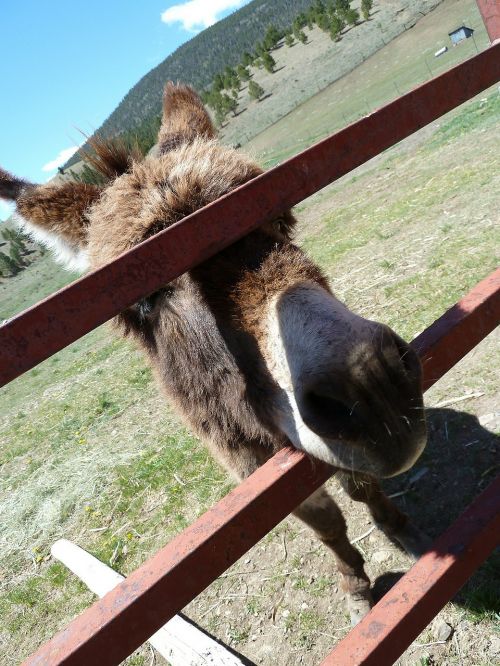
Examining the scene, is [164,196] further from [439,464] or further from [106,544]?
[106,544]

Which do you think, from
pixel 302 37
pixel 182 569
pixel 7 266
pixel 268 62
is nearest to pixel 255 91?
pixel 268 62

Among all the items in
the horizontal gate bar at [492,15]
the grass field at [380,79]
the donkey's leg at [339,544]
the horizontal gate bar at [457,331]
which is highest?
the horizontal gate bar at [492,15]

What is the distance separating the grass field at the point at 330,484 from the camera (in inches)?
120

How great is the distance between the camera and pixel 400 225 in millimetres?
8359

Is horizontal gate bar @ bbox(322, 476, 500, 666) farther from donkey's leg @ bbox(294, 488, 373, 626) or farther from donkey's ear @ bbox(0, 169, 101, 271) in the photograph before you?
donkey's ear @ bbox(0, 169, 101, 271)

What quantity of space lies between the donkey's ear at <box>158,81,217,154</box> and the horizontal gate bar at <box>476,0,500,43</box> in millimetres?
1719

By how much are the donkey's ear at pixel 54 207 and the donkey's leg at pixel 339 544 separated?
1.98 meters

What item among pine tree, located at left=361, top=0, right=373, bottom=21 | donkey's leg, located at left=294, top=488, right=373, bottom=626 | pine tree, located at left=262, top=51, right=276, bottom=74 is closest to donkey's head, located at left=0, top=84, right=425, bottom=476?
donkey's leg, located at left=294, top=488, right=373, bottom=626

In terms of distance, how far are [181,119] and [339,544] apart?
2.99m

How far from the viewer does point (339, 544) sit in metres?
2.93

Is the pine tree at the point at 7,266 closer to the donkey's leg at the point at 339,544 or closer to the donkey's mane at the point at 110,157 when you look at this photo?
the donkey's mane at the point at 110,157

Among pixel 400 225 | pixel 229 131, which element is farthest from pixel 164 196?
pixel 229 131

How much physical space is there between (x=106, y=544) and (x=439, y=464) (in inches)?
119

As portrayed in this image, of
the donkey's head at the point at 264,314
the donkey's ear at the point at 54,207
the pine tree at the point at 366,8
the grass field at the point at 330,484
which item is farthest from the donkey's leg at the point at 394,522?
the pine tree at the point at 366,8
